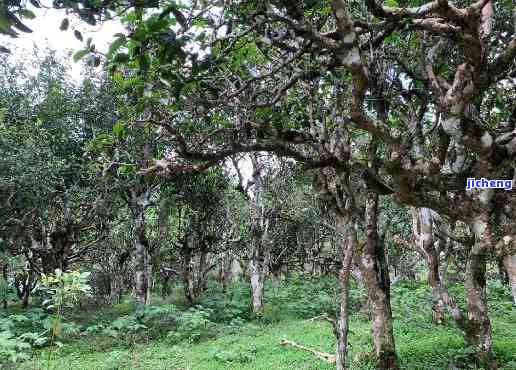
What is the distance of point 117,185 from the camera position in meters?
15.1

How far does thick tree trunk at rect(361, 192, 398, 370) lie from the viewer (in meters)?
7.81

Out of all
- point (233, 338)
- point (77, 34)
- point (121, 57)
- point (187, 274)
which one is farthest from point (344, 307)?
point (187, 274)

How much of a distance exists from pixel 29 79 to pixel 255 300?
37.5ft

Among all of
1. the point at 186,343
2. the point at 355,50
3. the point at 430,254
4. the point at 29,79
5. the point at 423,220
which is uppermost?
the point at 29,79

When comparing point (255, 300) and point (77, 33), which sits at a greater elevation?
point (77, 33)

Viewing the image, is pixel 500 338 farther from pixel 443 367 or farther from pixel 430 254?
pixel 443 367

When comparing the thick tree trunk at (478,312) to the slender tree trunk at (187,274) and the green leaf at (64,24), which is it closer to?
the green leaf at (64,24)

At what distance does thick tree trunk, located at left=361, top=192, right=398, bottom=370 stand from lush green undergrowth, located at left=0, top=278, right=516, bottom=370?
2.12 ft

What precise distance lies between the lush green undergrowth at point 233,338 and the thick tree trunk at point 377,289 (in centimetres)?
65

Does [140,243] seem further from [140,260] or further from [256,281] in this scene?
[256,281]

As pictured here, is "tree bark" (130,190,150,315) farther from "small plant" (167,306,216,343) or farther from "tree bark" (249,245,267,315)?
"tree bark" (249,245,267,315)

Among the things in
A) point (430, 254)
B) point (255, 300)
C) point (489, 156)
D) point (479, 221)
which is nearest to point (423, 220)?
point (430, 254)

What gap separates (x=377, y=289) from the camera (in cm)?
788

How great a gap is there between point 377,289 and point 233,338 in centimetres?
701
